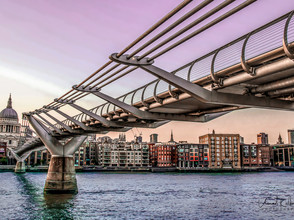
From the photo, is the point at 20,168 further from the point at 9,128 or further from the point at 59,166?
the point at 59,166

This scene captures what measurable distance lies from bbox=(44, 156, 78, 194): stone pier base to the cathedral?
139772 mm

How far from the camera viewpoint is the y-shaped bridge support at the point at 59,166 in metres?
43.1

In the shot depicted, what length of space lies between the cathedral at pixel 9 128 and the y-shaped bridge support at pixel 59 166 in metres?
138

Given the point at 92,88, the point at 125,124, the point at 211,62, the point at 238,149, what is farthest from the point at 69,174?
the point at 238,149

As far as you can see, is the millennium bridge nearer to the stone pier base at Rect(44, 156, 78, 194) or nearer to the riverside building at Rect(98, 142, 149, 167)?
the stone pier base at Rect(44, 156, 78, 194)

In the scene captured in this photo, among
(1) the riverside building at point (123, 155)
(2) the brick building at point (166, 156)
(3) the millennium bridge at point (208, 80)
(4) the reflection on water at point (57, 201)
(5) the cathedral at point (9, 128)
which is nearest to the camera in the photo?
(3) the millennium bridge at point (208, 80)

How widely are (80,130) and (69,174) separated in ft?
19.5

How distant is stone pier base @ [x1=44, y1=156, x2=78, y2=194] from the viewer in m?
43.1

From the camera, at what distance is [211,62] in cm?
1583

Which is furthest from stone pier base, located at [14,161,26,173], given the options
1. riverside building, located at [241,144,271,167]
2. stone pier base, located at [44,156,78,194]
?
riverside building, located at [241,144,271,167]

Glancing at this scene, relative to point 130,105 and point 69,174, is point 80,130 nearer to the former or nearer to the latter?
point 69,174

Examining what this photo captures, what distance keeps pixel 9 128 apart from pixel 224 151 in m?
116

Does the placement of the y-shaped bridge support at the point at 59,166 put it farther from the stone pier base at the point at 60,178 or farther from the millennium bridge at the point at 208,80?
the millennium bridge at the point at 208,80

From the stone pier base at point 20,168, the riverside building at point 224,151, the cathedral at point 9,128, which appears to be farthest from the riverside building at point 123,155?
the cathedral at point 9,128
